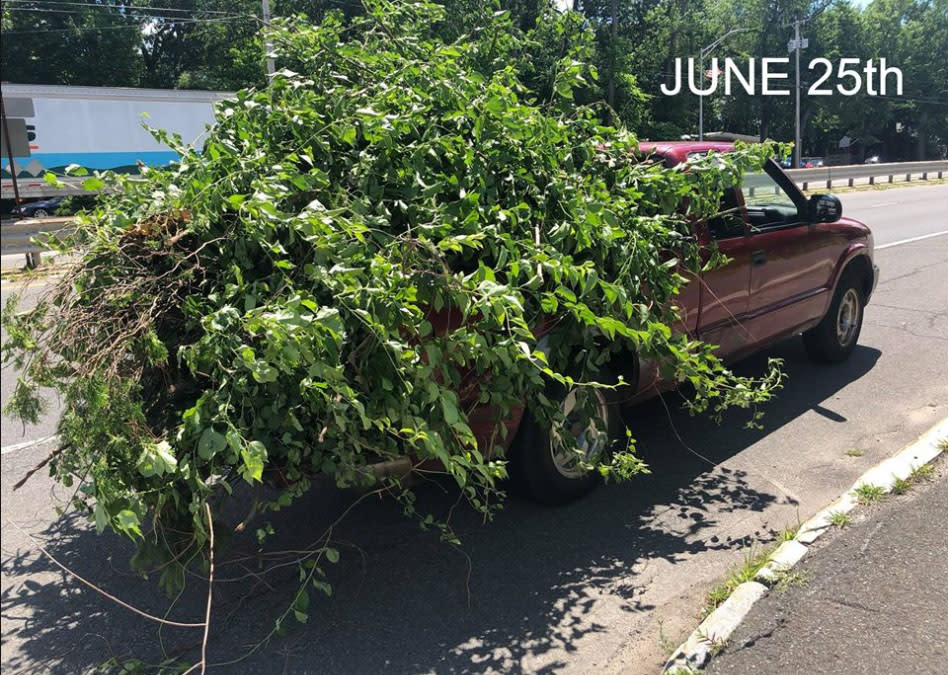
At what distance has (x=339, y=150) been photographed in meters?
3.79

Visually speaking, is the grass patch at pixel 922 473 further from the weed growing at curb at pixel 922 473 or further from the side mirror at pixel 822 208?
the side mirror at pixel 822 208

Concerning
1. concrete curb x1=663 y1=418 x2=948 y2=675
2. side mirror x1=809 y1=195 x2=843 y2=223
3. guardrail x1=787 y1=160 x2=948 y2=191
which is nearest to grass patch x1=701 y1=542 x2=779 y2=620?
concrete curb x1=663 y1=418 x2=948 y2=675

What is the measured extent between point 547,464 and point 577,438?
1.07 feet

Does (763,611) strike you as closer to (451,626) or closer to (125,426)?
(451,626)

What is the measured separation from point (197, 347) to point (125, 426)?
0.36 metres

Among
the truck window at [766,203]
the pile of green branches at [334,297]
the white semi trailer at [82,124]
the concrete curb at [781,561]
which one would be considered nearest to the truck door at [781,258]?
the truck window at [766,203]

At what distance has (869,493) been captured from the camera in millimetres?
4242

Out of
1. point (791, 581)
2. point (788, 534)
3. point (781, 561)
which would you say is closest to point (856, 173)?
point (788, 534)

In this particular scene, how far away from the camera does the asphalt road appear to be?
3262 mm

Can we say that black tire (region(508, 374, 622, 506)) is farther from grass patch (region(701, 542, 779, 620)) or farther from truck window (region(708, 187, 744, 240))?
truck window (region(708, 187, 744, 240))

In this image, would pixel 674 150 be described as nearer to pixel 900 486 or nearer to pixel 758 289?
pixel 758 289

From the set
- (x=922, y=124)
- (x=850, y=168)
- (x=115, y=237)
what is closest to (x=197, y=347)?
(x=115, y=237)

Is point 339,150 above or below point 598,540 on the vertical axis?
above

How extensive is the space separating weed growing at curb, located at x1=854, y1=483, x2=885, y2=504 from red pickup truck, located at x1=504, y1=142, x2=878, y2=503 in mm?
1201
